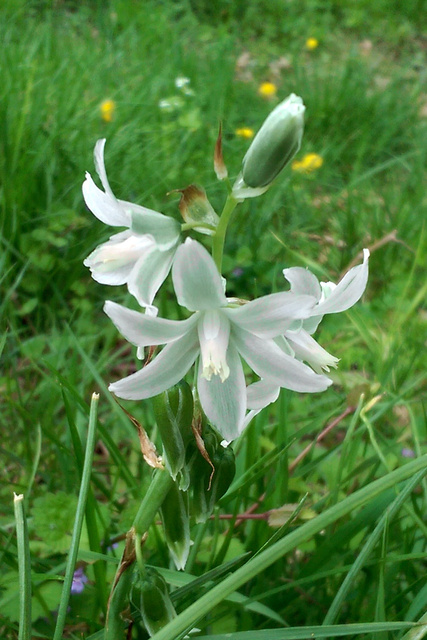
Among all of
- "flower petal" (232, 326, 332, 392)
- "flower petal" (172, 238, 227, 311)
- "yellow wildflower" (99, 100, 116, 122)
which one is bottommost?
"yellow wildflower" (99, 100, 116, 122)

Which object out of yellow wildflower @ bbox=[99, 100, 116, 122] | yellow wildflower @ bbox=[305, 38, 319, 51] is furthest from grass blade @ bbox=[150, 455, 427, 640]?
yellow wildflower @ bbox=[305, 38, 319, 51]

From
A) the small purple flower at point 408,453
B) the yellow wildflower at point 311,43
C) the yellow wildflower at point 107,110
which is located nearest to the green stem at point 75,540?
the small purple flower at point 408,453

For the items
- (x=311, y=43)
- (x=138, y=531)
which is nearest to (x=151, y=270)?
(x=138, y=531)

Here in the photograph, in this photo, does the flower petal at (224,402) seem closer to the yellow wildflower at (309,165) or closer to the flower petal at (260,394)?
the flower petal at (260,394)

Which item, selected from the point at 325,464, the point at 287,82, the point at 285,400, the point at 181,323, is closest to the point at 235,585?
the point at 181,323

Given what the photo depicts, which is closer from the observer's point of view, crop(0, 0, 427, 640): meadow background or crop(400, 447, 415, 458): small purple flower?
crop(0, 0, 427, 640): meadow background

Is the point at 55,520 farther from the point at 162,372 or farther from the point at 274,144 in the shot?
the point at 274,144

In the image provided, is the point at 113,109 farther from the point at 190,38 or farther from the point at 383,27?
the point at 383,27

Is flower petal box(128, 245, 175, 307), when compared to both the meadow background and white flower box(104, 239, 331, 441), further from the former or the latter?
the meadow background
